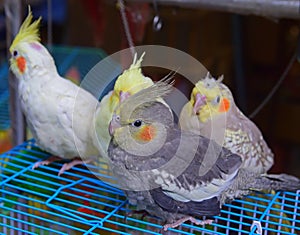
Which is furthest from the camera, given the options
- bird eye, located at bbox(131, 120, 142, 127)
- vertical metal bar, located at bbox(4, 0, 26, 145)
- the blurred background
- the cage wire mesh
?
the blurred background

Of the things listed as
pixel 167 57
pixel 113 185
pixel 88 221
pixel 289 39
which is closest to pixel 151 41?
pixel 167 57

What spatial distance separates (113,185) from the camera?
1137 mm

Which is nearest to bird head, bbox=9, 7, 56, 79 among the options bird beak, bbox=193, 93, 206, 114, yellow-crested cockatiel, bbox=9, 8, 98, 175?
yellow-crested cockatiel, bbox=9, 8, 98, 175

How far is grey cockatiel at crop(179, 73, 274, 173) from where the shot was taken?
1171mm

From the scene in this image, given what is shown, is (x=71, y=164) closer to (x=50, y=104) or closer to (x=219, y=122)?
(x=50, y=104)

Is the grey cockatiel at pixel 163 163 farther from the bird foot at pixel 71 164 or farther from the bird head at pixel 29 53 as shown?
the bird head at pixel 29 53

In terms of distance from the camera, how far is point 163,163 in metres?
1.00

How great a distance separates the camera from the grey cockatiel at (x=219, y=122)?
1.17 m

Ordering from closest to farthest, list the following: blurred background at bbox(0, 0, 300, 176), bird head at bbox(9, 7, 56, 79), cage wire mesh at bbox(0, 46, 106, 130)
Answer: bird head at bbox(9, 7, 56, 79)
cage wire mesh at bbox(0, 46, 106, 130)
blurred background at bbox(0, 0, 300, 176)

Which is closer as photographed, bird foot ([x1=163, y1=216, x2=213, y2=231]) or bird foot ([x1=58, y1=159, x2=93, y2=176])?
bird foot ([x1=163, y1=216, x2=213, y2=231])

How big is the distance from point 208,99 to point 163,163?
240 millimetres

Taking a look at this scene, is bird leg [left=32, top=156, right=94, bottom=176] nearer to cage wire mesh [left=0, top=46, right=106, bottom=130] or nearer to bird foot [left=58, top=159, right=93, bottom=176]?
bird foot [left=58, top=159, right=93, bottom=176]

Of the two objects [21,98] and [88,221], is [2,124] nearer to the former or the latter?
[21,98]

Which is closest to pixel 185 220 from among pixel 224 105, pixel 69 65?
pixel 224 105
